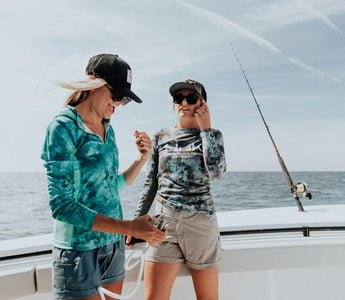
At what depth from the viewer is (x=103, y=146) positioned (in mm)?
962

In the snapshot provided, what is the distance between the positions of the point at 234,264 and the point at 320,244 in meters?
0.47

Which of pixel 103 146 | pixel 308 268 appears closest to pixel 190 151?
pixel 103 146

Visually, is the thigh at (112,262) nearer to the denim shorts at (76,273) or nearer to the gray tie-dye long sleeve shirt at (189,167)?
the denim shorts at (76,273)

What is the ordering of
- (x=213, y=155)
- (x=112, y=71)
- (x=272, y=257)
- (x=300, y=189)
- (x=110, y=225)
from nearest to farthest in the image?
(x=110, y=225) < (x=112, y=71) < (x=213, y=155) < (x=272, y=257) < (x=300, y=189)

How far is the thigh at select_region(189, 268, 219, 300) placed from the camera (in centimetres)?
138

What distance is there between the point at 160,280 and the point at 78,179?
69 cm

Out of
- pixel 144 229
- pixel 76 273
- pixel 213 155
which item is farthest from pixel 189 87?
pixel 76 273

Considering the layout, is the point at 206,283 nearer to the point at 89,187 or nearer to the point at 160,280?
the point at 160,280

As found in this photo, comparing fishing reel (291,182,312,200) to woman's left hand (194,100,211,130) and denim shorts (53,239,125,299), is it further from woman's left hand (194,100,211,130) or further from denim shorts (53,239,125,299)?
denim shorts (53,239,125,299)

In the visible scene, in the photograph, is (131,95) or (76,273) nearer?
(76,273)

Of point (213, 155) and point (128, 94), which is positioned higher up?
point (128, 94)

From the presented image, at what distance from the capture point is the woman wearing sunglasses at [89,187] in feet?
2.74

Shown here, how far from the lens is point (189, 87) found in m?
1.48

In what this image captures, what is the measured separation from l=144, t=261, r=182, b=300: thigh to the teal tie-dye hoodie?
1.38 ft
